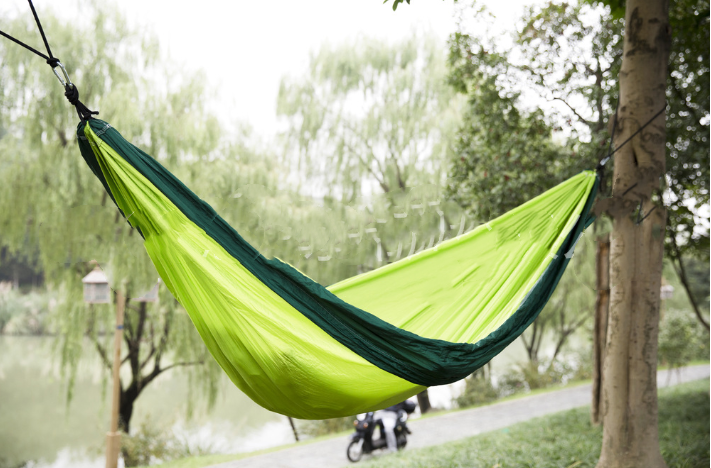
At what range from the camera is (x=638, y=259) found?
2213mm

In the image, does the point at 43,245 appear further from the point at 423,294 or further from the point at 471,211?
the point at 423,294

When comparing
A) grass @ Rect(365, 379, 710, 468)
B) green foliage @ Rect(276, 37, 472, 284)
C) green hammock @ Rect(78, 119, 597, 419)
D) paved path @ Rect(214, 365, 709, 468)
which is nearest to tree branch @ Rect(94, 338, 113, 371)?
paved path @ Rect(214, 365, 709, 468)

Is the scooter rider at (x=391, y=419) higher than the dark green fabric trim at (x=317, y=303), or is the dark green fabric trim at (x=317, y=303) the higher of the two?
the dark green fabric trim at (x=317, y=303)

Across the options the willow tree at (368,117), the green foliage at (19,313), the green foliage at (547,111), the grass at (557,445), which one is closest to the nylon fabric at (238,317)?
the grass at (557,445)

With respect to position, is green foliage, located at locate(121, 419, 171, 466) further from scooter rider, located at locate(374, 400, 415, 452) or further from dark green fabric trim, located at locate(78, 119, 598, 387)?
dark green fabric trim, located at locate(78, 119, 598, 387)

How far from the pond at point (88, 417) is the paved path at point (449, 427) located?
141 cm

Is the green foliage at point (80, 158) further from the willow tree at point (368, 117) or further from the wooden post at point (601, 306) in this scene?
the wooden post at point (601, 306)

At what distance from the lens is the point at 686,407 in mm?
3658

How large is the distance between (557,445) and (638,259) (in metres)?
1.28

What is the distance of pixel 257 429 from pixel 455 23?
4773 mm

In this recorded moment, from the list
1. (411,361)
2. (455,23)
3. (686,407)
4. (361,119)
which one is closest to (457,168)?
(455,23)

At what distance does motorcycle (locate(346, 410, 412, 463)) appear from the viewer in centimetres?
387

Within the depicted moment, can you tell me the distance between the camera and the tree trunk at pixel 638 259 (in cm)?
219

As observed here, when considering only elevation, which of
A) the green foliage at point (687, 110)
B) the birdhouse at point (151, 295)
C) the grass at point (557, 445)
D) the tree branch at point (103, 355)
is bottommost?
the grass at point (557, 445)
